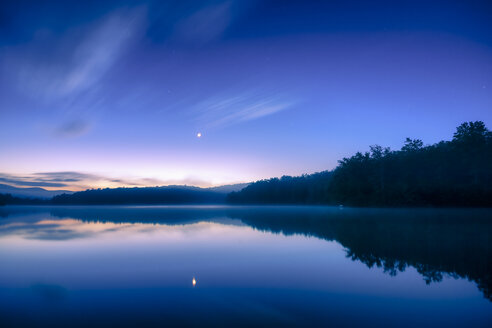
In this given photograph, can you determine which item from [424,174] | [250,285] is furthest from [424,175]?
[250,285]

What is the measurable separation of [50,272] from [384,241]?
14862 mm

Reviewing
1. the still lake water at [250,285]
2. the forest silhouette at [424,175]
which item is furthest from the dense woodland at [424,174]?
the still lake water at [250,285]

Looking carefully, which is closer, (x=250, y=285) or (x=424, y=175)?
(x=250, y=285)

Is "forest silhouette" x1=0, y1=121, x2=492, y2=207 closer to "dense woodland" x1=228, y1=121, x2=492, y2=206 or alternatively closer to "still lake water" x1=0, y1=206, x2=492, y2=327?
"dense woodland" x1=228, y1=121, x2=492, y2=206

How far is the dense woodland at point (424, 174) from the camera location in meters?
51.8

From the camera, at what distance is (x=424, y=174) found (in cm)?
6225

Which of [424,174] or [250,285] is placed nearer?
[250,285]

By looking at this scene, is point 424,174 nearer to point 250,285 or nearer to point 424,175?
point 424,175

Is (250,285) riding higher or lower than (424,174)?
lower

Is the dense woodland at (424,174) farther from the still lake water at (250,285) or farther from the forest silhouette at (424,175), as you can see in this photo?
the still lake water at (250,285)

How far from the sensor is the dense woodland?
51844mm

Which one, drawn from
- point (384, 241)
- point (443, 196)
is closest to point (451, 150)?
point (443, 196)

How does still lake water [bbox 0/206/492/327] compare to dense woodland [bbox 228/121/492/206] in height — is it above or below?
below

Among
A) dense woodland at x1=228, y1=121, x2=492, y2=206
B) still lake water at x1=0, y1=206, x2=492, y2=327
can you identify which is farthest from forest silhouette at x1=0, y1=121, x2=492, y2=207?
still lake water at x1=0, y1=206, x2=492, y2=327
